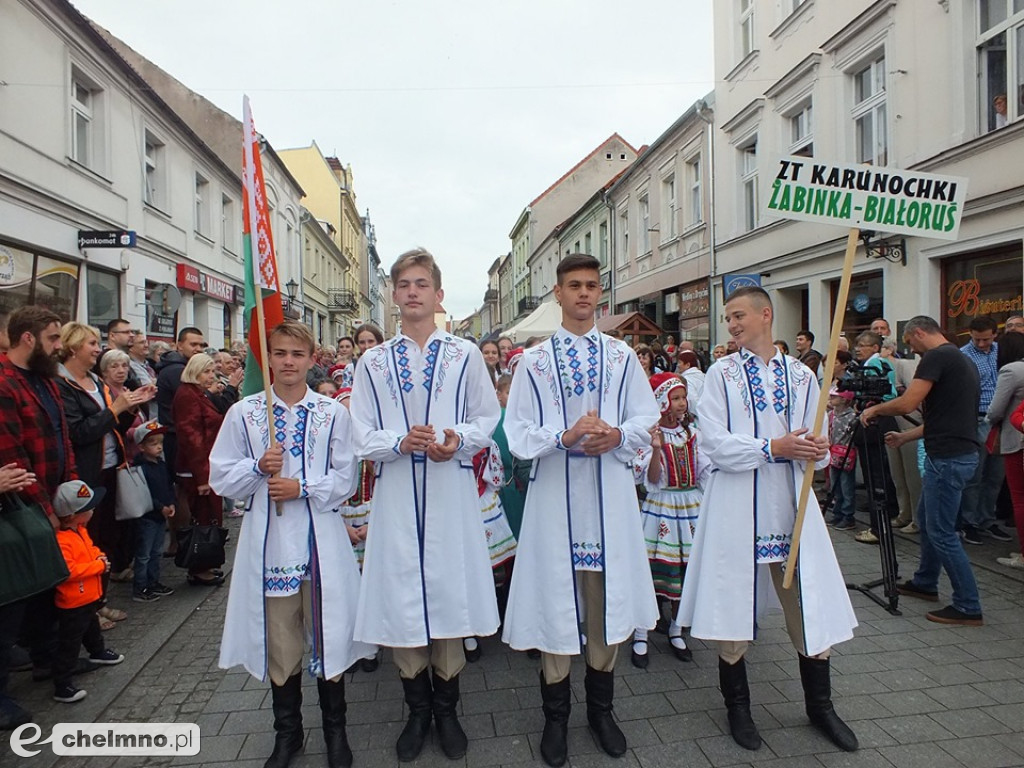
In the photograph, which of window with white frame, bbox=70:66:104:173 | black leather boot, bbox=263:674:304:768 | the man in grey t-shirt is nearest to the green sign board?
the man in grey t-shirt

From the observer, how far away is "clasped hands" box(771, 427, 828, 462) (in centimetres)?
291

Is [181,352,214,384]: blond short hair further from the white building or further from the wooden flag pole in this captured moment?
the white building

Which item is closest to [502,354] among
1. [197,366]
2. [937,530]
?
[197,366]

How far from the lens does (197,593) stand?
17.1 ft

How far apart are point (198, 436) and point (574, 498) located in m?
3.58

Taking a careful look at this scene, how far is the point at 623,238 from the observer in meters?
24.5

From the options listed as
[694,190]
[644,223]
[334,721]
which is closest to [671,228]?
[694,190]

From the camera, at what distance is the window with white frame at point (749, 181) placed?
14.6m

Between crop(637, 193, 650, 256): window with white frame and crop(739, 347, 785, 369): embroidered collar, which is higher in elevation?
crop(637, 193, 650, 256): window with white frame

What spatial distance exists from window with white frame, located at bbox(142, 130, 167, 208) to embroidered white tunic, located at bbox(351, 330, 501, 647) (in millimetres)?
13411

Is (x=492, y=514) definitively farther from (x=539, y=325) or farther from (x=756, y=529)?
(x=539, y=325)

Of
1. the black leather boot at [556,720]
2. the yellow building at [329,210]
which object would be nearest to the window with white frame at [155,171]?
the black leather boot at [556,720]

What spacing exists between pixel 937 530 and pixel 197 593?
5.32 meters

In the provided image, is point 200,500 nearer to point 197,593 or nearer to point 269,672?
point 197,593
